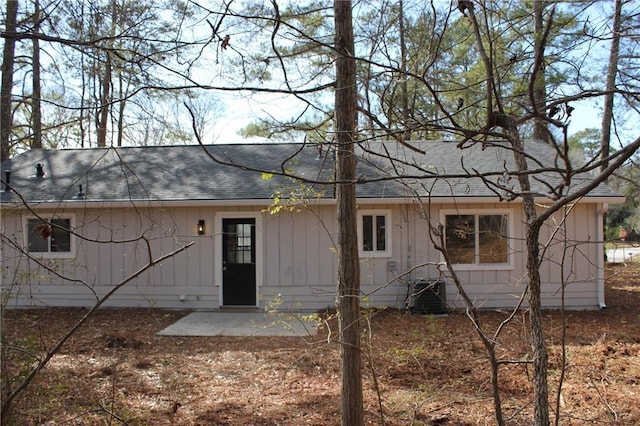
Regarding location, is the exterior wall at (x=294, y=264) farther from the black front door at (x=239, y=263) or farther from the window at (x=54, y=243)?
the window at (x=54, y=243)

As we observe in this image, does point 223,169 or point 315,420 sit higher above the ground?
point 223,169

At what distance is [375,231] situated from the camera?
10.5 metres

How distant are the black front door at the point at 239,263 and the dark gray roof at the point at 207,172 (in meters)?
0.87

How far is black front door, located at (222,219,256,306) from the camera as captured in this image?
1076 cm

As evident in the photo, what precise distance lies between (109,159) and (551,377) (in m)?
11.9

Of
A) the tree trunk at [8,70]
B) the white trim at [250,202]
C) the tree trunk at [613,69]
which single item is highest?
the tree trunk at [8,70]

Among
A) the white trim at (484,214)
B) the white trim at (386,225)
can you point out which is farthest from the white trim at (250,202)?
the white trim at (386,225)

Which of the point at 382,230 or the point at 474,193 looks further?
the point at 382,230

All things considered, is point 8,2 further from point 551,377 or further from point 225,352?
point 551,377

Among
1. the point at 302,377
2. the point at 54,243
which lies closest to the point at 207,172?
the point at 54,243

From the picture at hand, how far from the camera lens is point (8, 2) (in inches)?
153

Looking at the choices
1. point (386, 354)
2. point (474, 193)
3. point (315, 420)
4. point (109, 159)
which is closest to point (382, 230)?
point (474, 193)

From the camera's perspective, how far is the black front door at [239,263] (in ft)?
35.3

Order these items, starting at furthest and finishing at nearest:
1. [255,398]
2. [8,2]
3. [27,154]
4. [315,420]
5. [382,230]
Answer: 1. [27,154]
2. [382,230]
3. [255,398]
4. [315,420]
5. [8,2]
